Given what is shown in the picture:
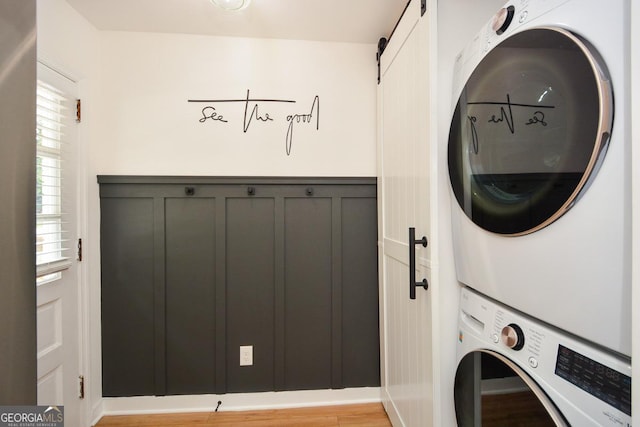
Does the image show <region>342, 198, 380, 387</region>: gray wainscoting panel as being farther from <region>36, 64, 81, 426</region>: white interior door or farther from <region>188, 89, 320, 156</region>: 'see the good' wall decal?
<region>36, 64, 81, 426</region>: white interior door

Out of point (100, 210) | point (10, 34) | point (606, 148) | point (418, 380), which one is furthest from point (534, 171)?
point (100, 210)

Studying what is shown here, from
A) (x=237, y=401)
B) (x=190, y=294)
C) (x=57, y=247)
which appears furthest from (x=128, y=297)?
(x=237, y=401)

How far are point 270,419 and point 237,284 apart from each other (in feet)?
2.79

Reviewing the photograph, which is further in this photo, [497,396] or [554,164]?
[497,396]

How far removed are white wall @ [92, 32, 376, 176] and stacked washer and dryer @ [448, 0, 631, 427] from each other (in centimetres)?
100

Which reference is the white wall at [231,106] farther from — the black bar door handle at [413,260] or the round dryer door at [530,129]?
the round dryer door at [530,129]

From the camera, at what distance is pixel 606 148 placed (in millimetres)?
521

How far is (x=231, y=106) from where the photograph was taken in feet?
5.87

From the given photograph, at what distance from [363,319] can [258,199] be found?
1086mm

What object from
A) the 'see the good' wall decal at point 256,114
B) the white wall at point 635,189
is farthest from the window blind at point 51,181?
the white wall at point 635,189

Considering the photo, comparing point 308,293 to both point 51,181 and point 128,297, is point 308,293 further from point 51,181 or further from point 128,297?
point 51,181

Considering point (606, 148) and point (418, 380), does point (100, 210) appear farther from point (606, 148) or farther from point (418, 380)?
point (606, 148)

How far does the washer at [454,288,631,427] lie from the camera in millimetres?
533

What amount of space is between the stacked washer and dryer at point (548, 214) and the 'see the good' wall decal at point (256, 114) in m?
1.07
